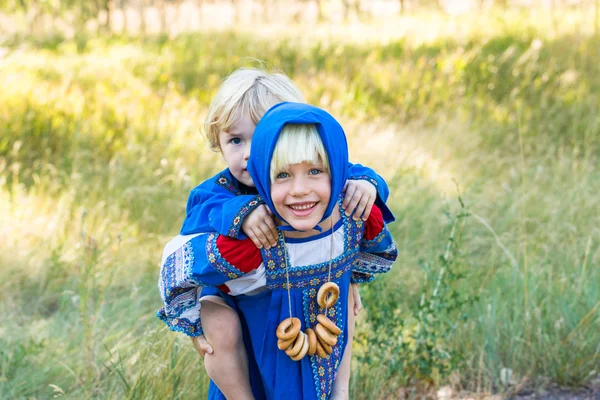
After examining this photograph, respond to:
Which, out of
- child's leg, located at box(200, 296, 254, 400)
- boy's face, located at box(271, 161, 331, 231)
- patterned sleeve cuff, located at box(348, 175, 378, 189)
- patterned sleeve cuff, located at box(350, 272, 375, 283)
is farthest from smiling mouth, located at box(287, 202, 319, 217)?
patterned sleeve cuff, located at box(350, 272, 375, 283)

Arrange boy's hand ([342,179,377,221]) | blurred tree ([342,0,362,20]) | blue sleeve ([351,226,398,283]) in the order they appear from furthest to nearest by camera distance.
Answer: blurred tree ([342,0,362,20]), blue sleeve ([351,226,398,283]), boy's hand ([342,179,377,221])

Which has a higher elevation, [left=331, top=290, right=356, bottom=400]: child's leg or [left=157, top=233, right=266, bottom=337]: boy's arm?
[left=157, top=233, right=266, bottom=337]: boy's arm

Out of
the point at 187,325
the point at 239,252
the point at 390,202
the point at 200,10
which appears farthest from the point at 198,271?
the point at 200,10

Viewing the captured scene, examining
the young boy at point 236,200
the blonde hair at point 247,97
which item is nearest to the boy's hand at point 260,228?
the young boy at point 236,200

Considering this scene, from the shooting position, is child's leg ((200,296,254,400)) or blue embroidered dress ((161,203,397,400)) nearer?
blue embroidered dress ((161,203,397,400))

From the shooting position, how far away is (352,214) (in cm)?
216

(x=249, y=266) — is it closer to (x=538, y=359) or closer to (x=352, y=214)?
(x=352, y=214)

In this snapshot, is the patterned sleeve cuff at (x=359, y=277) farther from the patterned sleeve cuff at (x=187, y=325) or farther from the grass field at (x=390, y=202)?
the grass field at (x=390, y=202)

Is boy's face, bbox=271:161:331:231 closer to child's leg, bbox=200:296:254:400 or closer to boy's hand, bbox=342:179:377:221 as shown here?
boy's hand, bbox=342:179:377:221

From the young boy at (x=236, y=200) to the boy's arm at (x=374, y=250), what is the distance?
7 centimetres

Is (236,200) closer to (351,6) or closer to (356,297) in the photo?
(356,297)

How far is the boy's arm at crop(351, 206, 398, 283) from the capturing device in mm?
2227

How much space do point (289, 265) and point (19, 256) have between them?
2.58 meters

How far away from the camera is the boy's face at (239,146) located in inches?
87.4
